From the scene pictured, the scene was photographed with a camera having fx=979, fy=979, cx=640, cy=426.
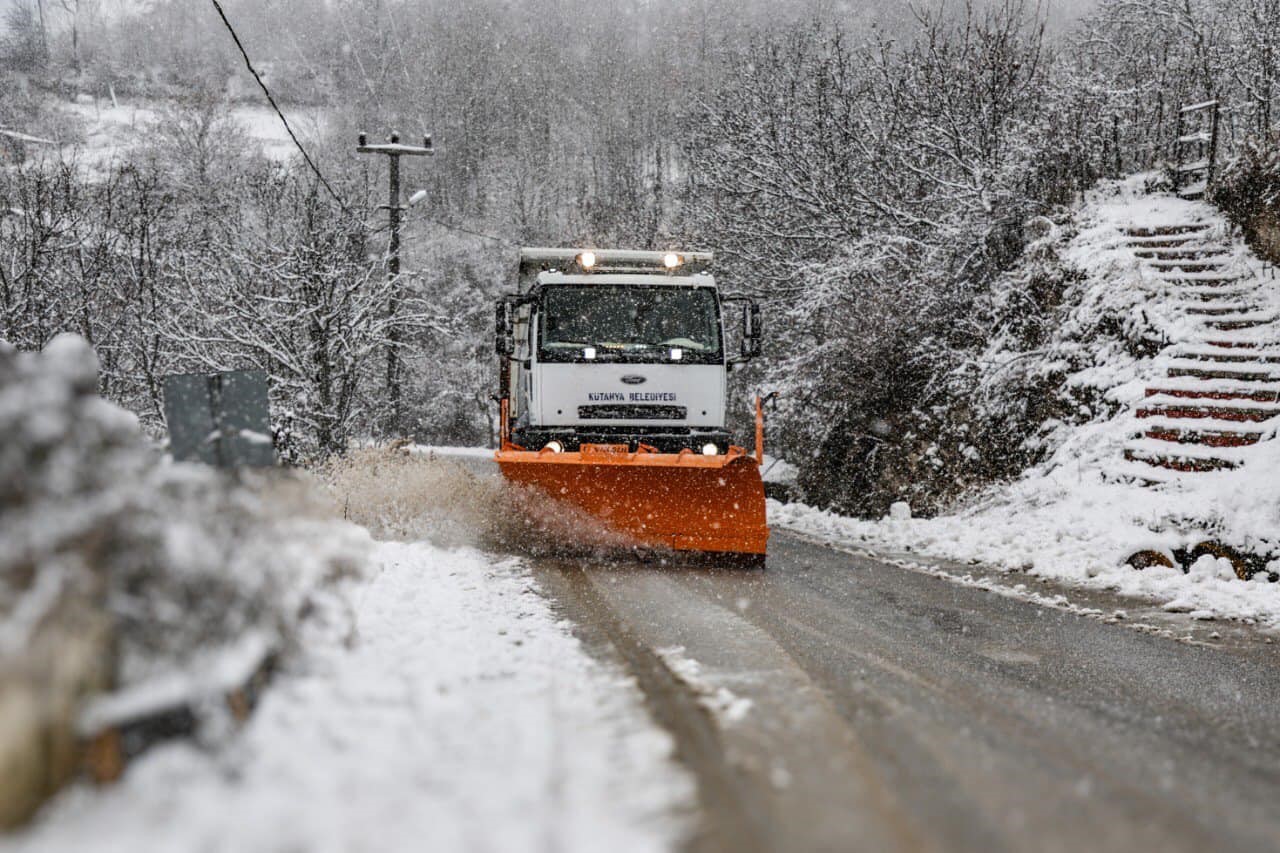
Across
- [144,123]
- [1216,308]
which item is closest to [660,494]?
[1216,308]

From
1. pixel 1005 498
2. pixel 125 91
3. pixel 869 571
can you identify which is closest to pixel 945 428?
pixel 1005 498

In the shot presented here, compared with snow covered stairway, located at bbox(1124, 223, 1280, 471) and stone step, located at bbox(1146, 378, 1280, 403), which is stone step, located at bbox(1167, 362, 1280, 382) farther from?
stone step, located at bbox(1146, 378, 1280, 403)

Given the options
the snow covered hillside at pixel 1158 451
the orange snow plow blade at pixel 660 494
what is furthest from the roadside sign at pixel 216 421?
the snow covered hillside at pixel 1158 451

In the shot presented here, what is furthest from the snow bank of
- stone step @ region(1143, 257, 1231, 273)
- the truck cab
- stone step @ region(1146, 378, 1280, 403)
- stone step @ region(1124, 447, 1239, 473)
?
stone step @ region(1143, 257, 1231, 273)

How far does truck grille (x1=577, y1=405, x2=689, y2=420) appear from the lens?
32.6 feet

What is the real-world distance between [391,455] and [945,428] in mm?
8251

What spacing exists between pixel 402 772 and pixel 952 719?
7.46 ft

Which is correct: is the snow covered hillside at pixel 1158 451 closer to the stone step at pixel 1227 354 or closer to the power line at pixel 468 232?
the stone step at pixel 1227 354

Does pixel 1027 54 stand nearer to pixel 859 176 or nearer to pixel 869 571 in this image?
pixel 859 176

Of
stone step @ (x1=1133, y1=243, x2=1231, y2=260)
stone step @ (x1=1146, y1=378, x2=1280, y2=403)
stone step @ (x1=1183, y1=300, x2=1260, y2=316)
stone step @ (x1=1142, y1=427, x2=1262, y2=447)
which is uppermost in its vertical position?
stone step @ (x1=1133, y1=243, x2=1231, y2=260)

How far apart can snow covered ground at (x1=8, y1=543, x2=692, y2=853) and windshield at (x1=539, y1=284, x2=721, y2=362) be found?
5.95 metres

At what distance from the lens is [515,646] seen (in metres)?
5.08

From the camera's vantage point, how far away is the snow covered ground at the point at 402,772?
7.80 feet

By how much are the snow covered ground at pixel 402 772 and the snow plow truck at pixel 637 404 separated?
4693mm
